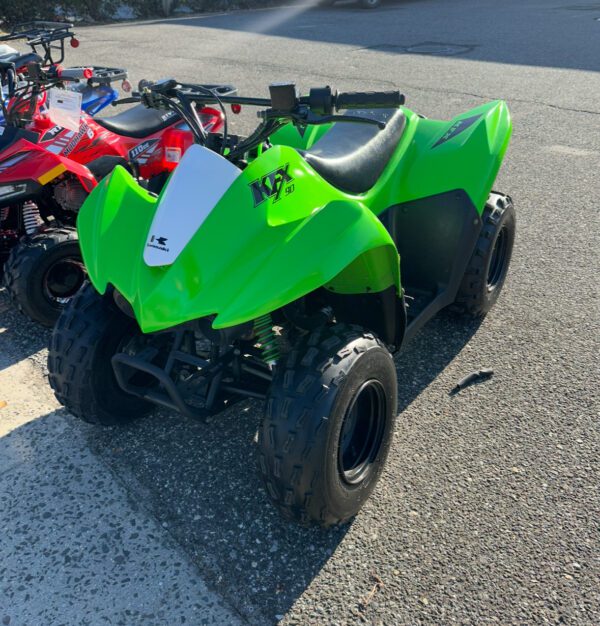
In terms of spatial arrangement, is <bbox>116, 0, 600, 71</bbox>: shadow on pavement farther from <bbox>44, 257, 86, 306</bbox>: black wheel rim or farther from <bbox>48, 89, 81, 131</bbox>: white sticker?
<bbox>44, 257, 86, 306</bbox>: black wheel rim

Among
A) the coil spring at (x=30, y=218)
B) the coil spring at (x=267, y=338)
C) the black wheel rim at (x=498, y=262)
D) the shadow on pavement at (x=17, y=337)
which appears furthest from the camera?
the coil spring at (x=30, y=218)

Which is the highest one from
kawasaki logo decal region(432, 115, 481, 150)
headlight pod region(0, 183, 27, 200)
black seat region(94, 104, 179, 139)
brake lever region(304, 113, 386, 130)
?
brake lever region(304, 113, 386, 130)

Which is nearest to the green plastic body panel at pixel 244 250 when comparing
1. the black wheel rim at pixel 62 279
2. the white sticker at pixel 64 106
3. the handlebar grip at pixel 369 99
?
the handlebar grip at pixel 369 99

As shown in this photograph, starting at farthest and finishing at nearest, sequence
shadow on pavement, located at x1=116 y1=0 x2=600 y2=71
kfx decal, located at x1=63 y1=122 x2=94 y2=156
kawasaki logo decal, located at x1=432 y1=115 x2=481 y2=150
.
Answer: shadow on pavement, located at x1=116 y1=0 x2=600 y2=71
kfx decal, located at x1=63 y1=122 x2=94 y2=156
kawasaki logo decal, located at x1=432 y1=115 x2=481 y2=150

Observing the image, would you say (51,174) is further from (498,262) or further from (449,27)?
(449,27)

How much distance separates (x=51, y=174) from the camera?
3812 mm

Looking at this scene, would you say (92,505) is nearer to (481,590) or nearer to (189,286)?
(189,286)

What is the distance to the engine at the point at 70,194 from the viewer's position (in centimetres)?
405

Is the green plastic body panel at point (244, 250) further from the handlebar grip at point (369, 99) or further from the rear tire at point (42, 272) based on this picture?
the rear tire at point (42, 272)

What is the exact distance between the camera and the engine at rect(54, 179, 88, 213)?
4047 millimetres

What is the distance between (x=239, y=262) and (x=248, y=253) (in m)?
0.04

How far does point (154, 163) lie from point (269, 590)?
3.48 metres

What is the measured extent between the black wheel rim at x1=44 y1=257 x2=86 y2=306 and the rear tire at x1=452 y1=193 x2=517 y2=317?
2.30 m

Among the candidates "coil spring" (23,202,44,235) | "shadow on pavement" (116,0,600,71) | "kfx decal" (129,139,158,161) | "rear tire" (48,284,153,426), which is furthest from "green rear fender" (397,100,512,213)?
"shadow on pavement" (116,0,600,71)
